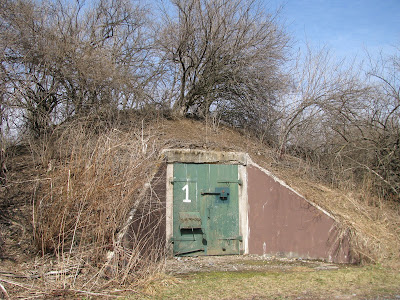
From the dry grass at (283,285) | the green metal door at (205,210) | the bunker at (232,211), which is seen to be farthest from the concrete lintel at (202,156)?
the dry grass at (283,285)

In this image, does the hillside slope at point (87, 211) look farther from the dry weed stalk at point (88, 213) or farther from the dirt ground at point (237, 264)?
the dirt ground at point (237, 264)

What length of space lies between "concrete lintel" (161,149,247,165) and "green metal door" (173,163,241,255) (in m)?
0.13

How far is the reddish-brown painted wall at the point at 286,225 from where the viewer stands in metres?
8.87

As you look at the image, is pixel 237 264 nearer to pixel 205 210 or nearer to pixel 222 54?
pixel 205 210

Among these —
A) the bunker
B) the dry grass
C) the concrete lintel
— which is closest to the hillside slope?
the concrete lintel

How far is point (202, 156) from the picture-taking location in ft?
32.9

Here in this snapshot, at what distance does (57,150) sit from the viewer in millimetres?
8680

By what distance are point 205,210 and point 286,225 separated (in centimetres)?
197

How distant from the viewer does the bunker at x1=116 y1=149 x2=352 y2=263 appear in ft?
30.1

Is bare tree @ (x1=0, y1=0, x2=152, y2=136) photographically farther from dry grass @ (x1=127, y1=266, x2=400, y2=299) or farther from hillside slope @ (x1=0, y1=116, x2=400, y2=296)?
dry grass @ (x1=127, y1=266, x2=400, y2=299)

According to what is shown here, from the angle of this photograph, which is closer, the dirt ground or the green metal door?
the dirt ground

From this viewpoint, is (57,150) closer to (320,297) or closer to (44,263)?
(44,263)

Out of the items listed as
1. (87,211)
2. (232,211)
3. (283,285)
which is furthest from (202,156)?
(283,285)

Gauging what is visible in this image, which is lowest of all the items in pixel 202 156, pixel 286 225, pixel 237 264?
pixel 237 264
